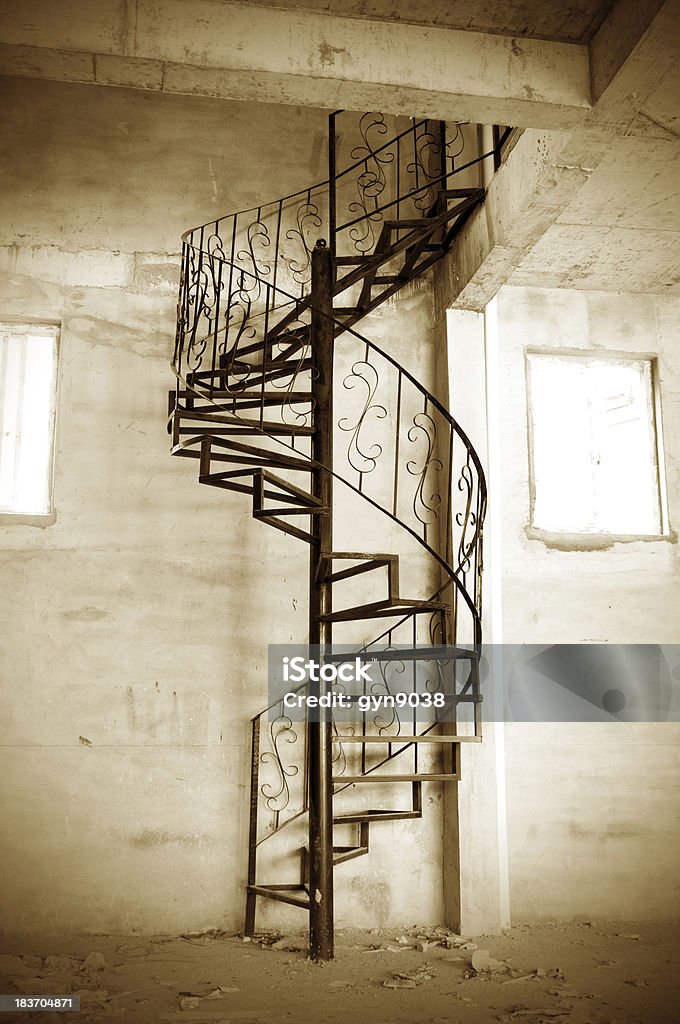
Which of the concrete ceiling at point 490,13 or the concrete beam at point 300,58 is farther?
the concrete ceiling at point 490,13

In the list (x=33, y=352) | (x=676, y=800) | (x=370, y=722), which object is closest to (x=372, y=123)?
(x=33, y=352)

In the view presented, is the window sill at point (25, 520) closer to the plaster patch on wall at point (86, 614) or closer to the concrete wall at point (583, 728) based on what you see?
the plaster patch on wall at point (86, 614)

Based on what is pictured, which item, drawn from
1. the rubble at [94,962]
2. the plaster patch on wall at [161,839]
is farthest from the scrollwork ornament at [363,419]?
the rubble at [94,962]

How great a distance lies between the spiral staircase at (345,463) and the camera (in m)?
4.40

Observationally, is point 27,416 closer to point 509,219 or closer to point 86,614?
point 86,614

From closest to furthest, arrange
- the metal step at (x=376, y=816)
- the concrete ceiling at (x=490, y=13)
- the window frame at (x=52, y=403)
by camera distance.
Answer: the concrete ceiling at (x=490, y=13) → the metal step at (x=376, y=816) → the window frame at (x=52, y=403)

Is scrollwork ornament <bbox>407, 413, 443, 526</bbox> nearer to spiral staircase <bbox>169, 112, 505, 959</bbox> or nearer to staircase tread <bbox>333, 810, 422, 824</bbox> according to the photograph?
spiral staircase <bbox>169, 112, 505, 959</bbox>

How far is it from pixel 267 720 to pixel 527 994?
6.22 feet

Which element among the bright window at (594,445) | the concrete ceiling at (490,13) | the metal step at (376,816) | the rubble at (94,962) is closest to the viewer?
the concrete ceiling at (490,13)

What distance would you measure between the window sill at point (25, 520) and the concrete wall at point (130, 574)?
1.2 inches

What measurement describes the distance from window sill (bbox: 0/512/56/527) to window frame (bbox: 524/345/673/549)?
2.82 metres

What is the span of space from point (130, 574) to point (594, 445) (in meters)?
3.00

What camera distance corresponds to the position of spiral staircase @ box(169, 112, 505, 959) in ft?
14.4

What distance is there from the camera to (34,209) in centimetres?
527
